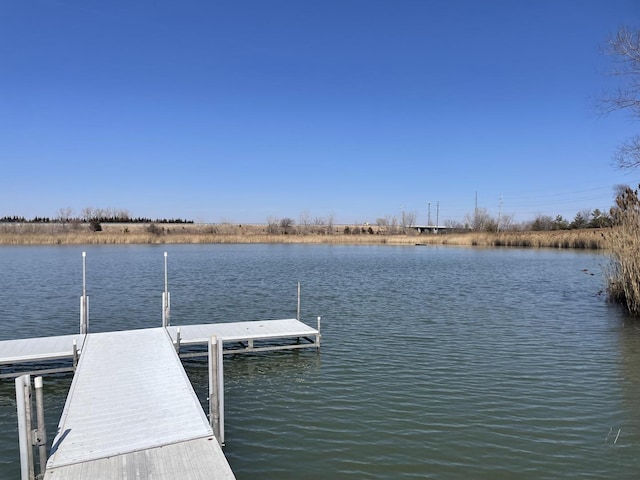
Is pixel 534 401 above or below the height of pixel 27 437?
below

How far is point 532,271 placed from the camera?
25.0m

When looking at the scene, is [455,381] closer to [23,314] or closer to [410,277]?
[23,314]

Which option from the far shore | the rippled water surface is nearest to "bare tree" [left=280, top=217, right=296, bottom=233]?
the far shore

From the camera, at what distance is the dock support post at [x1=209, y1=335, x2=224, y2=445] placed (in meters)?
5.21

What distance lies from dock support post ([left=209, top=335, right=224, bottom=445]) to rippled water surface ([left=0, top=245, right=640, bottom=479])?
13.8 inches

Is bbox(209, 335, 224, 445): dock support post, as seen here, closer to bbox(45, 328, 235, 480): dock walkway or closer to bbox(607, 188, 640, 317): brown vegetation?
bbox(45, 328, 235, 480): dock walkway

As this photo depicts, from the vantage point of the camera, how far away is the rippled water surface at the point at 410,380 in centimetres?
523

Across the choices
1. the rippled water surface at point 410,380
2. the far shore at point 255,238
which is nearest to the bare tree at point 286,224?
A: the far shore at point 255,238

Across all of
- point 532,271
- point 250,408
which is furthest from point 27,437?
point 532,271

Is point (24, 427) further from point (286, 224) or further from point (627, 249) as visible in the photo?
point (286, 224)

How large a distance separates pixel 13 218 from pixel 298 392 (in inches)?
4061

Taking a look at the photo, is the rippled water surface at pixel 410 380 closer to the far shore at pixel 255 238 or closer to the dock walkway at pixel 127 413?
the dock walkway at pixel 127 413

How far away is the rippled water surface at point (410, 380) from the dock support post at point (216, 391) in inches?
13.8

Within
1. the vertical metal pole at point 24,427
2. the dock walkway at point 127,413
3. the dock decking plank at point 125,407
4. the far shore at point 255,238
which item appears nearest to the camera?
the vertical metal pole at point 24,427
